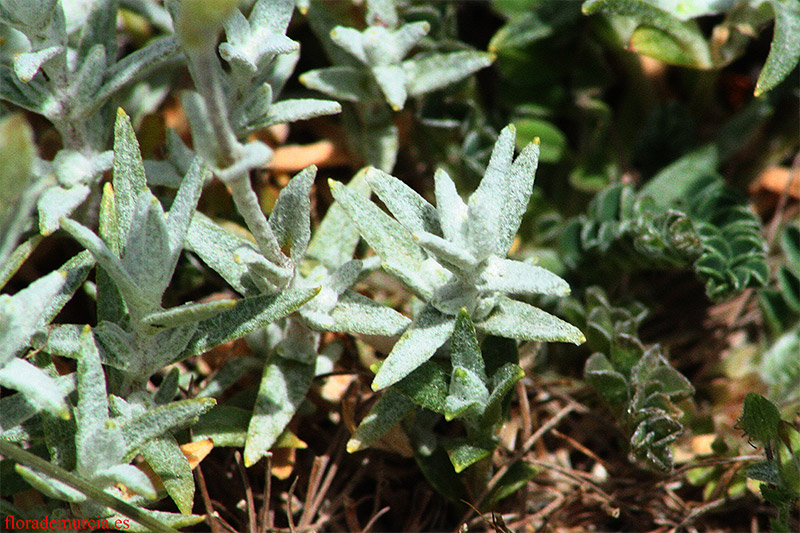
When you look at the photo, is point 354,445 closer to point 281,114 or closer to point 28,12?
point 281,114

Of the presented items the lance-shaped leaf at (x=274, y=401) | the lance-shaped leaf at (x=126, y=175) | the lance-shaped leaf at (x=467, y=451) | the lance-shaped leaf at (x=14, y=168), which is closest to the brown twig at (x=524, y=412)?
the lance-shaped leaf at (x=467, y=451)

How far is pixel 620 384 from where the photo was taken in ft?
6.90

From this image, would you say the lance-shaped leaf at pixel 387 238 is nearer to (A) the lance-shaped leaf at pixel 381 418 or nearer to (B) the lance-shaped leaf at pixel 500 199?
(B) the lance-shaped leaf at pixel 500 199

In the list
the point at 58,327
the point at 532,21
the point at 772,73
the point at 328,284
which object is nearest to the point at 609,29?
the point at 532,21

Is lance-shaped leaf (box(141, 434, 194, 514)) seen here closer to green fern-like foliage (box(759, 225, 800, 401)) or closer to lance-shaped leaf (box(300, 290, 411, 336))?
lance-shaped leaf (box(300, 290, 411, 336))

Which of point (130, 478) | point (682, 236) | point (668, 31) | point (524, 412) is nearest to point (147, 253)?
point (130, 478)

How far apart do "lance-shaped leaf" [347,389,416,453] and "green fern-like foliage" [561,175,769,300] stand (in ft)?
3.05

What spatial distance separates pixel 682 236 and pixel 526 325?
29.8 inches

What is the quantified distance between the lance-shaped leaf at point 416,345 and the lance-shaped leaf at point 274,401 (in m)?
0.38

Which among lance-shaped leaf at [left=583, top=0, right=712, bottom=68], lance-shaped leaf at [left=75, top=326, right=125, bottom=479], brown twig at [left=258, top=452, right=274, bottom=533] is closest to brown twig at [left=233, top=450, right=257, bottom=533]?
brown twig at [left=258, top=452, right=274, bottom=533]

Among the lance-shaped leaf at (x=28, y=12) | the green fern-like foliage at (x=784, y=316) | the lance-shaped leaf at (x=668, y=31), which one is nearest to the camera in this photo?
the lance-shaped leaf at (x=28, y=12)

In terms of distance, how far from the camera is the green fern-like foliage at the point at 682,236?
2.18 meters

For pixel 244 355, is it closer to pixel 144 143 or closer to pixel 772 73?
pixel 144 143

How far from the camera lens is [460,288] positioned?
5.76 feet
